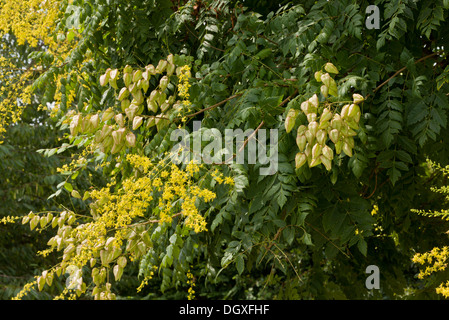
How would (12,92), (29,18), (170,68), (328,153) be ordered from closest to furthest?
1. (328,153)
2. (170,68)
3. (29,18)
4. (12,92)

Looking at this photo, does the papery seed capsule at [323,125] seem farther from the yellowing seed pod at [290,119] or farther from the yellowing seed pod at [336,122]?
the yellowing seed pod at [290,119]

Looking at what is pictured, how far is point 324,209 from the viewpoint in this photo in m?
2.45

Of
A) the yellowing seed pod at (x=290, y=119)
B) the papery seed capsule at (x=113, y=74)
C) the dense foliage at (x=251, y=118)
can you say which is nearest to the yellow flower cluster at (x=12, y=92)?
the dense foliage at (x=251, y=118)

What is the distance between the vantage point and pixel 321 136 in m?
1.79

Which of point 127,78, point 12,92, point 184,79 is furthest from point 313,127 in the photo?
point 12,92

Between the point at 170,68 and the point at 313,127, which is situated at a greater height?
the point at 170,68

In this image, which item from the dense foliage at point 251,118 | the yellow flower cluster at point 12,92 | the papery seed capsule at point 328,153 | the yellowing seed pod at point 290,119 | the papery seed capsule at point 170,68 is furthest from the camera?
the yellow flower cluster at point 12,92

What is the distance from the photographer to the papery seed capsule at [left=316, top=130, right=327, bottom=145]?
1776mm

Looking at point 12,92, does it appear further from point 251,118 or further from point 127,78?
point 251,118

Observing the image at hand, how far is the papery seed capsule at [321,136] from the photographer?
1.78 metres

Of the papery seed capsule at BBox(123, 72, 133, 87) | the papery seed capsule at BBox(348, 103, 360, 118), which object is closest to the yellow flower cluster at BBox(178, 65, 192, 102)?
the papery seed capsule at BBox(123, 72, 133, 87)
